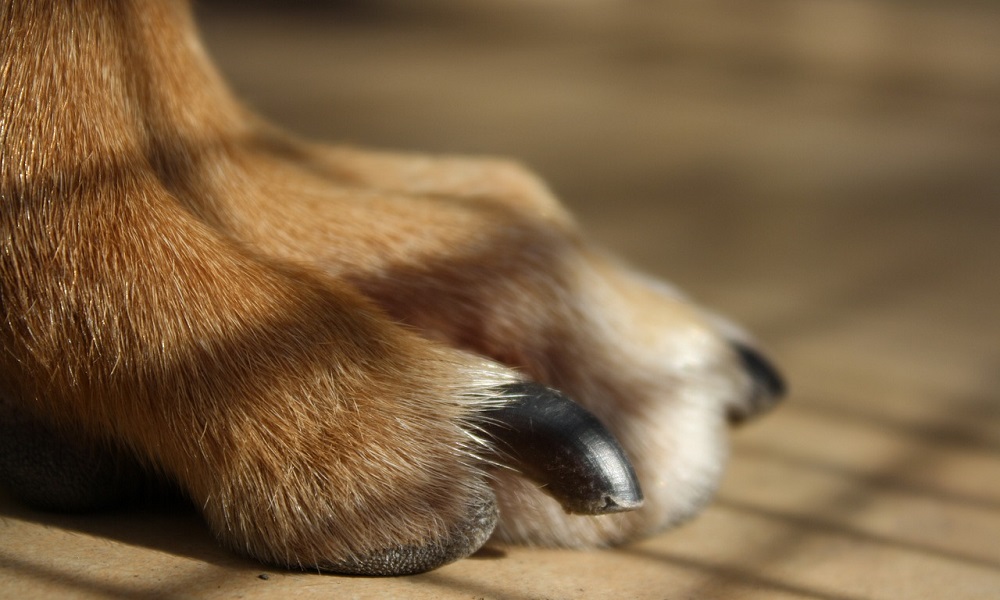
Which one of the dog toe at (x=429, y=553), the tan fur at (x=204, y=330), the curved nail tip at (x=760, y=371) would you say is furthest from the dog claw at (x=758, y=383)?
the dog toe at (x=429, y=553)

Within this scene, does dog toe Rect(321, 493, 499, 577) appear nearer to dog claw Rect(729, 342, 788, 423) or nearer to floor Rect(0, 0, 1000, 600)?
floor Rect(0, 0, 1000, 600)

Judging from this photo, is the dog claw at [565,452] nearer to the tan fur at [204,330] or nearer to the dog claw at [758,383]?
the tan fur at [204,330]

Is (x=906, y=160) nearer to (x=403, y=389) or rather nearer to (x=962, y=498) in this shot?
(x=962, y=498)

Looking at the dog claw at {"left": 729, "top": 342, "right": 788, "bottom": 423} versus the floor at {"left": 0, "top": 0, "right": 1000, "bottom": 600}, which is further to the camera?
the dog claw at {"left": 729, "top": 342, "right": 788, "bottom": 423}

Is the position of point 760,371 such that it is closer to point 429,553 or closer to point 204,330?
point 429,553

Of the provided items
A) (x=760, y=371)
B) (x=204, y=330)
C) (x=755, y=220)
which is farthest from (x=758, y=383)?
(x=755, y=220)

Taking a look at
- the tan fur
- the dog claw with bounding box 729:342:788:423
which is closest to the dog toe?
the tan fur

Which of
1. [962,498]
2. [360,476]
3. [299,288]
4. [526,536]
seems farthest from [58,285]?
[962,498]
